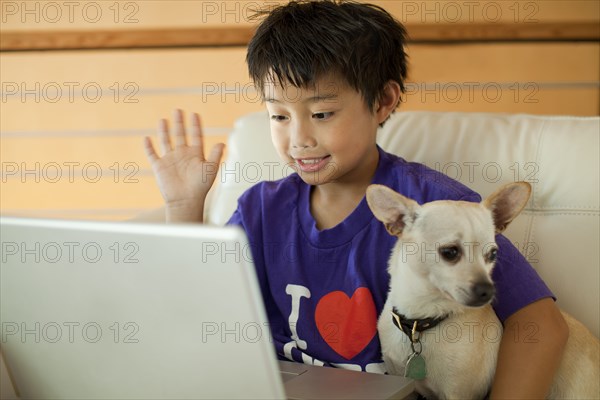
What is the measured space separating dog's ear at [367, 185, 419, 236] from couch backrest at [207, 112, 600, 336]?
365mm

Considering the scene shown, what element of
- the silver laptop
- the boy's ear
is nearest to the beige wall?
the boy's ear

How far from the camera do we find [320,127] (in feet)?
3.83

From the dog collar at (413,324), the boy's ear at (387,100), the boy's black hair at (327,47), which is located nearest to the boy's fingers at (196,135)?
the boy's black hair at (327,47)

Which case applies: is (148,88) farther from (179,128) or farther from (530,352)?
(530,352)

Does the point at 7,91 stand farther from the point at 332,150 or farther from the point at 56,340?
the point at 56,340

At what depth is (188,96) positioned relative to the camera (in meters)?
2.62

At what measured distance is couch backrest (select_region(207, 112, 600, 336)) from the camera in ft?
4.30

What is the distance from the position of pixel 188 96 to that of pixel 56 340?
6.23 feet

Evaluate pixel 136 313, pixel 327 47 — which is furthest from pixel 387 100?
pixel 136 313

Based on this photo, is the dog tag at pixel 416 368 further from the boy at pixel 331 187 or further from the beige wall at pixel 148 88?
the beige wall at pixel 148 88

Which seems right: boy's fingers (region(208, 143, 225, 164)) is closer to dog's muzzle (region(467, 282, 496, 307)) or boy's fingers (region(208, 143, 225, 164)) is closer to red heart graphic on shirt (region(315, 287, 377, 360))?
red heart graphic on shirt (region(315, 287, 377, 360))

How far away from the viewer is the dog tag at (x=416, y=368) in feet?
3.43

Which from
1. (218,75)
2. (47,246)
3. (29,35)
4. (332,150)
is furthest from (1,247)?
(29,35)

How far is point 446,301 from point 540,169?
0.48 meters
